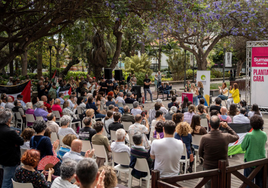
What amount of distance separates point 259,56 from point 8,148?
1148 cm

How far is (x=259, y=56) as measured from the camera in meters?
12.8

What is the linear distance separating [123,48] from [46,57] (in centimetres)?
992

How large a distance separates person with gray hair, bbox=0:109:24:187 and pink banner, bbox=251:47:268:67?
444 inches

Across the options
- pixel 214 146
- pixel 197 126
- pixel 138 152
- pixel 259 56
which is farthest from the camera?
pixel 259 56

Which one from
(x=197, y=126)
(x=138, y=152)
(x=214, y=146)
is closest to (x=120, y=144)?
(x=138, y=152)

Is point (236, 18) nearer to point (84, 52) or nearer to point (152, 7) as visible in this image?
point (152, 7)

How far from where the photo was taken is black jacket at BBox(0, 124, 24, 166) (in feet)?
15.1

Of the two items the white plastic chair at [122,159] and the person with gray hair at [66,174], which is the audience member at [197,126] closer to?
the white plastic chair at [122,159]

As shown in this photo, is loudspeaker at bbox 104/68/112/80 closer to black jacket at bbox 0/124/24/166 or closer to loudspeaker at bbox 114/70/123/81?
loudspeaker at bbox 114/70/123/81

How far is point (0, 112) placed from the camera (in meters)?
4.71

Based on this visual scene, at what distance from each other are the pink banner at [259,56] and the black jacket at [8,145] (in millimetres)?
11286

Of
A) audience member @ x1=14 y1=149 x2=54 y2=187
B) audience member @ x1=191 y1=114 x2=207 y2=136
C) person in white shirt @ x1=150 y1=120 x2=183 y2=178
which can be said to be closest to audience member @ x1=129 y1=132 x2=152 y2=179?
person in white shirt @ x1=150 y1=120 x2=183 y2=178

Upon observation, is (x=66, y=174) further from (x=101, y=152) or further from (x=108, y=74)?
(x=108, y=74)

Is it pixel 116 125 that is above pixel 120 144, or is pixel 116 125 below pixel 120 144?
above
